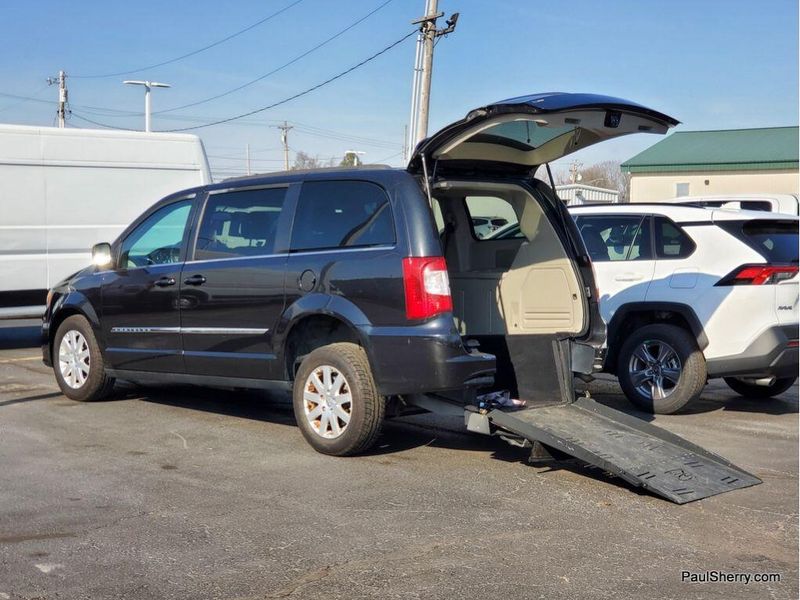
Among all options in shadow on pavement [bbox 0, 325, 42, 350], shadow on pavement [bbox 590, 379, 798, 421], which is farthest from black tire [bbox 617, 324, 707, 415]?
shadow on pavement [bbox 0, 325, 42, 350]

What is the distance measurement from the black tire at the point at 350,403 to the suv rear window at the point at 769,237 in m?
3.66

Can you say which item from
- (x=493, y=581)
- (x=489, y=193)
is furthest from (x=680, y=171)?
(x=493, y=581)

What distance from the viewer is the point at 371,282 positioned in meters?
6.11

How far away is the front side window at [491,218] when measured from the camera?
7230 millimetres

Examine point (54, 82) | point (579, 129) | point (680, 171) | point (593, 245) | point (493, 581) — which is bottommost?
point (493, 581)

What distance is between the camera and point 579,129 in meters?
6.36

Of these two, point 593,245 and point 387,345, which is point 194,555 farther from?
point 593,245

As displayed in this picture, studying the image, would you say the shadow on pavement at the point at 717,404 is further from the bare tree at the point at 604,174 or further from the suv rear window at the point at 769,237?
the bare tree at the point at 604,174

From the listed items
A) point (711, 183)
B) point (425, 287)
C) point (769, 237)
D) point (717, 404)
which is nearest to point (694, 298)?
point (769, 237)

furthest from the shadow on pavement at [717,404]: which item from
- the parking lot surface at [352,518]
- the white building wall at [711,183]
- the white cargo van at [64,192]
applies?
the white building wall at [711,183]

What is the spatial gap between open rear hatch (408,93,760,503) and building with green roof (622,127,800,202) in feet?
116

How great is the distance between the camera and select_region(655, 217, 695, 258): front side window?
8242 millimetres

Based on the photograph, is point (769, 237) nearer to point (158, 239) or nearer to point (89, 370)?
point (158, 239)

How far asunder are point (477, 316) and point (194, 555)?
322 centimetres
